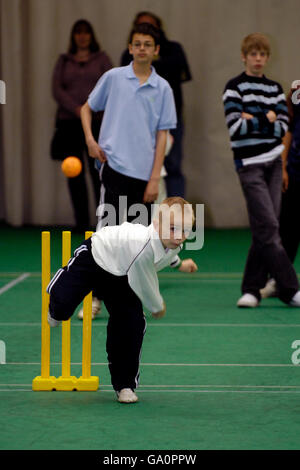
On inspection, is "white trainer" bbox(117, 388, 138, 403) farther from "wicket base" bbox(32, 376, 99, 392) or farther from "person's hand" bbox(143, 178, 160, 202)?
"person's hand" bbox(143, 178, 160, 202)

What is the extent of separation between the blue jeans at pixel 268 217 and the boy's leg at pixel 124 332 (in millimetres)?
2392

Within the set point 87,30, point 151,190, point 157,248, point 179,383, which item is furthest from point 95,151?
point 87,30

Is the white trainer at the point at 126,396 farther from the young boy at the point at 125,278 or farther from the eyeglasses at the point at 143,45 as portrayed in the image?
the eyeglasses at the point at 143,45

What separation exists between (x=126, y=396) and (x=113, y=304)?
43 cm

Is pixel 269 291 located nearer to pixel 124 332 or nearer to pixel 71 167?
pixel 71 167

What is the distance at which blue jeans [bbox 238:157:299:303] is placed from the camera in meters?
6.93

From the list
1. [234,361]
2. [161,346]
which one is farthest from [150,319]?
[234,361]

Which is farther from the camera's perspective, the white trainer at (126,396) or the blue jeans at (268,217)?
the blue jeans at (268,217)

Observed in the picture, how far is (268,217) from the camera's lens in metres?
6.94

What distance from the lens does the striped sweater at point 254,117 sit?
6883 mm

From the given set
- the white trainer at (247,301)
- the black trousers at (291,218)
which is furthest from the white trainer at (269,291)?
the white trainer at (247,301)

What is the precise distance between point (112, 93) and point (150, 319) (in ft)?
5.07

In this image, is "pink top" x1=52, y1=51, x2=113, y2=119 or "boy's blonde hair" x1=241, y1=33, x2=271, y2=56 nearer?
"boy's blonde hair" x1=241, y1=33, x2=271, y2=56

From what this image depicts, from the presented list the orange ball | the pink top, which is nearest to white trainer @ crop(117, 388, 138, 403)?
the orange ball
